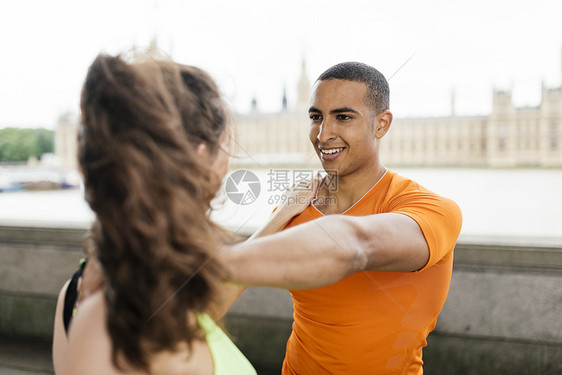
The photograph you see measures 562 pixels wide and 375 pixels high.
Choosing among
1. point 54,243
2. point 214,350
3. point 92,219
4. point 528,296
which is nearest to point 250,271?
point 214,350

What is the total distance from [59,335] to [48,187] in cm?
386

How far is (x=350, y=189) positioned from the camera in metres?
1.59

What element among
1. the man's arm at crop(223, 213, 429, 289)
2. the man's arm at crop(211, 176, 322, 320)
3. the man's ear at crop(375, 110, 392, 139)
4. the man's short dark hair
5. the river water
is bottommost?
the river water

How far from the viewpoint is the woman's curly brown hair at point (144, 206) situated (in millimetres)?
603

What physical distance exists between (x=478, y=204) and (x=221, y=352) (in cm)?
302

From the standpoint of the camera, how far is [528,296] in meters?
2.34

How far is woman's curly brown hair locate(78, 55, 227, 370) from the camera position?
0.60 metres

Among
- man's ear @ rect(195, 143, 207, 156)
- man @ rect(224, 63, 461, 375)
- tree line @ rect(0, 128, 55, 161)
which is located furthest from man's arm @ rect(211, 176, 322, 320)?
tree line @ rect(0, 128, 55, 161)

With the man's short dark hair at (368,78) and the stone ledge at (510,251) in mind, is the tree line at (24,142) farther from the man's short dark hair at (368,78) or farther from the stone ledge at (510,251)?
the stone ledge at (510,251)

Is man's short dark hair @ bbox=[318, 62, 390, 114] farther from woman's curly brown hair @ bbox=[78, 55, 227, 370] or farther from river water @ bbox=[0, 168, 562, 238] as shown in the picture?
woman's curly brown hair @ bbox=[78, 55, 227, 370]

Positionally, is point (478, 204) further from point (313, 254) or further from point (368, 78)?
point (313, 254)

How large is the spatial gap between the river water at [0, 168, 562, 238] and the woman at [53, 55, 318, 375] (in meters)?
0.95

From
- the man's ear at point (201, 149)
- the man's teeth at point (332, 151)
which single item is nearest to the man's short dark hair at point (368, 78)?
the man's teeth at point (332, 151)

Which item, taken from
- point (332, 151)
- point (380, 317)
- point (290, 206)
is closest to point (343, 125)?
point (332, 151)
